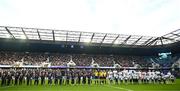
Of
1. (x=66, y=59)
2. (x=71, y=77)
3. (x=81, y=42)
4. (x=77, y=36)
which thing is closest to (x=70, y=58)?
(x=66, y=59)

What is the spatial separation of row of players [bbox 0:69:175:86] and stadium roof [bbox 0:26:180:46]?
11633mm

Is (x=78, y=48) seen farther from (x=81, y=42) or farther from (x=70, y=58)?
(x=81, y=42)

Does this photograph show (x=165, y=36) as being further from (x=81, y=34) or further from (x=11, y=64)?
(x=11, y=64)

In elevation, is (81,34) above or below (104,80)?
above

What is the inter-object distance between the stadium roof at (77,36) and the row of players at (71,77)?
11.6 meters

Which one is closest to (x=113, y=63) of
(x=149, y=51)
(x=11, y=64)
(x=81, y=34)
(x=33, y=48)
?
(x=149, y=51)

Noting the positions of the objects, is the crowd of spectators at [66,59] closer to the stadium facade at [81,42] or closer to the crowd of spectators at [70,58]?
the crowd of spectators at [70,58]

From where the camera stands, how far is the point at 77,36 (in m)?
37.3

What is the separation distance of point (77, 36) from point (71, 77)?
15.6 meters

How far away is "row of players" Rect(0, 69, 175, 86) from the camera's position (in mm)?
21734

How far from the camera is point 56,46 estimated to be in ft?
141

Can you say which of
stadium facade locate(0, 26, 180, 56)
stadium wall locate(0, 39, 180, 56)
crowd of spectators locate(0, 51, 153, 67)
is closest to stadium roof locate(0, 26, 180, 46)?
stadium facade locate(0, 26, 180, 56)

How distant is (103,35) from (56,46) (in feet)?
38.4

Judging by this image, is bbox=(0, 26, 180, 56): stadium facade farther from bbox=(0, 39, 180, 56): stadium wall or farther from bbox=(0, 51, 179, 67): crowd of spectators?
bbox=(0, 51, 179, 67): crowd of spectators
